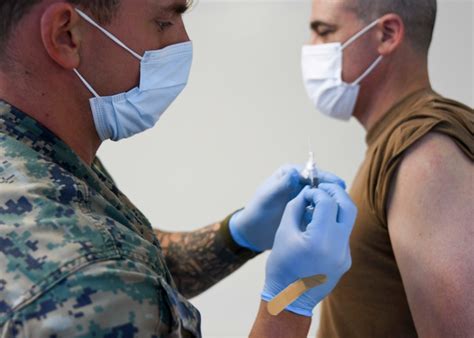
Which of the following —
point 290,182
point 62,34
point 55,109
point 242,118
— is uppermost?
Answer: point 62,34

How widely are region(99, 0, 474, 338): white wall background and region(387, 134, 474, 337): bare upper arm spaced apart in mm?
1232

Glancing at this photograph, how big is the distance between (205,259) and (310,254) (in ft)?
1.64

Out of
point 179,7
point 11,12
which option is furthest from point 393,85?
point 11,12

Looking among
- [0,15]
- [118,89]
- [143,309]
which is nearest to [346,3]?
[118,89]

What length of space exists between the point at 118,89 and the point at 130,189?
1.52 m

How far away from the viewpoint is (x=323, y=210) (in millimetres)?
1112

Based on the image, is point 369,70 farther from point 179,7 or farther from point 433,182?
point 179,7

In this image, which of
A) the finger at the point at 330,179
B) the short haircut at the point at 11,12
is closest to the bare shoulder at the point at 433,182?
the finger at the point at 330,179

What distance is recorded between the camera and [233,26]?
250 centimetres

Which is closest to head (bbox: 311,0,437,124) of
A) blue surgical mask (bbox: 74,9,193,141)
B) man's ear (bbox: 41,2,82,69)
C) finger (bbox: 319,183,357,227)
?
finger (bbox: 319,183,357,227)

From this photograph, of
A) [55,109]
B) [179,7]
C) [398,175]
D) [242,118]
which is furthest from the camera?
[242,118]

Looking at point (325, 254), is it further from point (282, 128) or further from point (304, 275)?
point (282, 128)

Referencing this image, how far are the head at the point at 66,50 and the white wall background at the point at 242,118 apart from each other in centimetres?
147

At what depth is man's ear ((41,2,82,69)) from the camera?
905 millimetres
